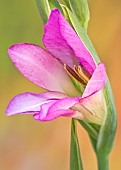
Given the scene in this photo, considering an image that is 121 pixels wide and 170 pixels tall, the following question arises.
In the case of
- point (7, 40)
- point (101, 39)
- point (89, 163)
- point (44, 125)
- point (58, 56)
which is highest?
point (58, 56)

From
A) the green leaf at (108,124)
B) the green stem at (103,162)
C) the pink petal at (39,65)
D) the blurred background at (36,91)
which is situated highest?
the pink petal at (39,65)

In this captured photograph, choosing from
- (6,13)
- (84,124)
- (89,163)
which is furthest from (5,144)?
(84,124)

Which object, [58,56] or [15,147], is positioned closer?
[58,56]

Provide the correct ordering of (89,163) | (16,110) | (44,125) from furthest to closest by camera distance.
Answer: (44,125) < (89,163) < (16,110)

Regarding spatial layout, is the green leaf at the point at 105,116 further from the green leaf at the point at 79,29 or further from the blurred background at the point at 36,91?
the blurred background at the point at 36,91

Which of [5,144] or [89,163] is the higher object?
[5,144]

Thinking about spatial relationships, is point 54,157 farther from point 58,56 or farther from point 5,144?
point 58,56

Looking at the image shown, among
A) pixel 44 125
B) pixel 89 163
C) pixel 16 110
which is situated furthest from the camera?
pixel 44 125

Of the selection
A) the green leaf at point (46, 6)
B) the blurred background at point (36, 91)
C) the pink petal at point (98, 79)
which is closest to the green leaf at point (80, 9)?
the green leaf at point (46, 6)
